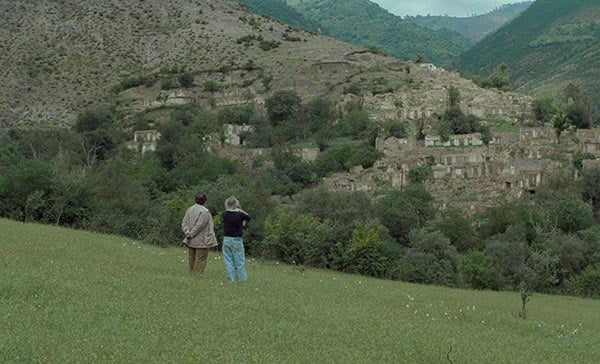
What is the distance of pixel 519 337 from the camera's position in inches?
526

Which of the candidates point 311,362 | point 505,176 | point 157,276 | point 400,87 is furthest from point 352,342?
point 400,87

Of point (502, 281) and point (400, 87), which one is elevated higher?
point (400, 87)

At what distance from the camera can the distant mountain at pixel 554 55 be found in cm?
13312

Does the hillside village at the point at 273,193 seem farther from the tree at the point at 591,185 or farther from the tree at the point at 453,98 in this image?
the tree at the point at 453,98

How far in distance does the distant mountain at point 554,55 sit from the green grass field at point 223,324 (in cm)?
10062

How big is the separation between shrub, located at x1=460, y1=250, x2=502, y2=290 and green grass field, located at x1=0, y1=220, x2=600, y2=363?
56.7ft

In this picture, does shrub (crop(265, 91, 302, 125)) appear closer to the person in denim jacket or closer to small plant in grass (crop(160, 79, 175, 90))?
small plant in grass (crop(160, 79, 175, 90))

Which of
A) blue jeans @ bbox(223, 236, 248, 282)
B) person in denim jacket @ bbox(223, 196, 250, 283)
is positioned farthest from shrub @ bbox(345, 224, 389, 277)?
person in denim jacket @ bbox(223, 196, 250, 283)

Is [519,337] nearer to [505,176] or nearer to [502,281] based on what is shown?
[502,281]

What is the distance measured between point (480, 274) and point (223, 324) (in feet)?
84.9

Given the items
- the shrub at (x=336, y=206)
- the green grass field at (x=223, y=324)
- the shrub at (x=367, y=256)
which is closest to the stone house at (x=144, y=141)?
the shrub at (x=336, y=206)

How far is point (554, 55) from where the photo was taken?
542 feet

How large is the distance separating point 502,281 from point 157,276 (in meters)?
24.5

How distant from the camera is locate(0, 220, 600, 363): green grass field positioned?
898cm
